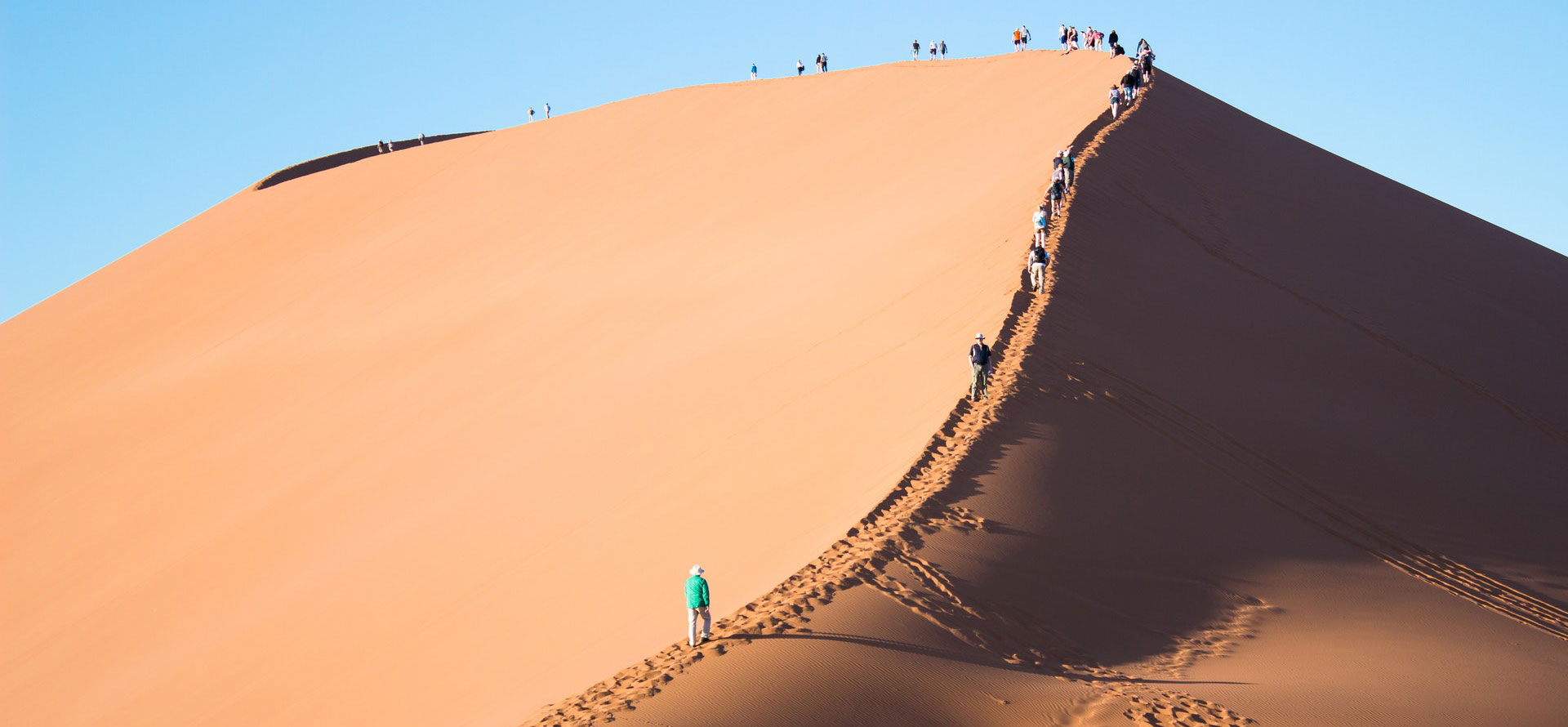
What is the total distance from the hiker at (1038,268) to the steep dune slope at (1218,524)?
486mm

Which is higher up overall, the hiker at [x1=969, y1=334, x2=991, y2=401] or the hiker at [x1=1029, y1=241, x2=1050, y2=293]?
the hiker at [x1=1029, y1=241, x2=1050, y2=293]

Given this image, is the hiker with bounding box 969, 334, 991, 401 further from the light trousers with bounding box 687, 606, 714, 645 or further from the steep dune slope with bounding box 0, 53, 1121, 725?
the light trousers with bounding box 687, 606, 714, 645

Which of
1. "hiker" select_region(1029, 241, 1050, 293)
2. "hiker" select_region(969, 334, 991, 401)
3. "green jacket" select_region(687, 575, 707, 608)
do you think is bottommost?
"green jacket" select_region(687, 575, 707, 608)

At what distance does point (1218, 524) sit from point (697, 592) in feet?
16.8

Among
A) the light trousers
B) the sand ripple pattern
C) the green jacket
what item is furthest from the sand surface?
the green jacket

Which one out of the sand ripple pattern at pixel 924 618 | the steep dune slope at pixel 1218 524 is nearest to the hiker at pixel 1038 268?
the steep dune slope at pixel 1218 524

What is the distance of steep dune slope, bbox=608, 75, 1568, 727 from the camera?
777cm

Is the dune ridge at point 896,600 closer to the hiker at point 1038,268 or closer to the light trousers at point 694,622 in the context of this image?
the light trousers at point 694,622

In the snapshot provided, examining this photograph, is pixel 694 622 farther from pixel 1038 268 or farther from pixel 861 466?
pixel 1038 268

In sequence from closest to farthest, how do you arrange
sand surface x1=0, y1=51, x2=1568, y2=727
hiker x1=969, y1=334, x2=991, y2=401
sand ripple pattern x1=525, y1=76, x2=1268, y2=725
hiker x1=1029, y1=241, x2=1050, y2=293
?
sand ripple pattern x1=525, y1=76, x2=1268, y2=725 < sand surface x1=0, y1=51, x2=1568, y2=727 < hiker x1=969, y1=334, x2=991, y2=401 < hiker x1=1029, y1=241, x2=1050, y2=293

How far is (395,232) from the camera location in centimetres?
3291

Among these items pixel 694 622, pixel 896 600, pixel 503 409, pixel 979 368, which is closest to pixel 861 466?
pixel 979 368

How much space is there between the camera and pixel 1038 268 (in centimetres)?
1587

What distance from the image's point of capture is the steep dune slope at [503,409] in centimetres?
1145
